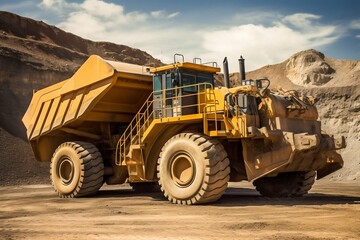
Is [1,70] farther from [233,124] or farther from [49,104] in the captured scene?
[233,124]

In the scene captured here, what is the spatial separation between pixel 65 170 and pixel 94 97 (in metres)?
2.54

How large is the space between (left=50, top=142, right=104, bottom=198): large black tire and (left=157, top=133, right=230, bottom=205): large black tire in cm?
296

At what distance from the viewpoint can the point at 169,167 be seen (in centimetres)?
993

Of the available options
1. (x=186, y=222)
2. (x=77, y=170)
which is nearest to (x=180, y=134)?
(x=186, y=222)

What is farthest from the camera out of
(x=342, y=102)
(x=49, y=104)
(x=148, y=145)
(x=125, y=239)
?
(x=342, y=102)

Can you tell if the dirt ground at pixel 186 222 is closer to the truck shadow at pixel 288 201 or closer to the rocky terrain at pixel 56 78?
the truck shadow at pixel 288 201

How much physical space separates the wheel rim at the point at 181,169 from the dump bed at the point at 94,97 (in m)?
3.14

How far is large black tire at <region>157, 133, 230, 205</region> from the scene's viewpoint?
358 inches

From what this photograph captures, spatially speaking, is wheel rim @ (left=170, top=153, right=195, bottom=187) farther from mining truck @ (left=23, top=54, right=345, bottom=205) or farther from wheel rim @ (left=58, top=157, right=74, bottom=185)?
wheel rim @ (left=58, top=157, right=74, bottom=185)

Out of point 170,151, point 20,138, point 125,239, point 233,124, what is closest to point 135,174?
point 170,151

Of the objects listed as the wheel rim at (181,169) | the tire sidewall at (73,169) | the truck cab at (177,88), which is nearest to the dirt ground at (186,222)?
the wheel rim at (181,169)

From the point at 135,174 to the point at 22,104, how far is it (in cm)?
2092

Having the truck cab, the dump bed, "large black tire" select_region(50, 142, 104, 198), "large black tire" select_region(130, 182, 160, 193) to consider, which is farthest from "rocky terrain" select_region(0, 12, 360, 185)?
"large black tire" select_region(130, 182, 160, 193)

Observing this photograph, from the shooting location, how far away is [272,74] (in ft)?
180
